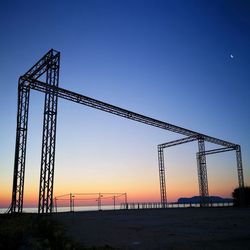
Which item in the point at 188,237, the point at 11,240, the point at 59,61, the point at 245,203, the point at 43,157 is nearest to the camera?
the point at 11,240

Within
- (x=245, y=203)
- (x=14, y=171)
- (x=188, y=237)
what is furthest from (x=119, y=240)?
(x=245, y=203)

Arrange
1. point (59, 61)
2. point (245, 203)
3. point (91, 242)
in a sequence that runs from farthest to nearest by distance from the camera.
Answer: point (245, 203) < point (59, 61) < point (91, 242)

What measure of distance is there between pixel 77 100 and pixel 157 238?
65.3 feet

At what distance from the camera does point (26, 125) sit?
21094mm

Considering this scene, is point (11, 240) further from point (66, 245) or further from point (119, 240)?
point (119, 240)

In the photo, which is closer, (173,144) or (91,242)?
(91,242)

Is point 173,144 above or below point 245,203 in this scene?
above

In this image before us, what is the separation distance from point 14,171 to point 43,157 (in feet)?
8.38

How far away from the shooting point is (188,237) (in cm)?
726

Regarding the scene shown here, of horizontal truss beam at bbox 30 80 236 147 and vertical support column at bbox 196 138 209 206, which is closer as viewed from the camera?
horizontal truss beam at bbox 30 80 236 147

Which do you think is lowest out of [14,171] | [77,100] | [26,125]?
[14,171]

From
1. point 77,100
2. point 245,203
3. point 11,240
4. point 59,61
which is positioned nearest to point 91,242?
point 11,240

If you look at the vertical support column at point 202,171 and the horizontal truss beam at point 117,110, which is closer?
the horizontal truss beam at point 117,110

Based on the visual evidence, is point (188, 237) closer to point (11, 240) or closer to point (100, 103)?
point (11, 240)
